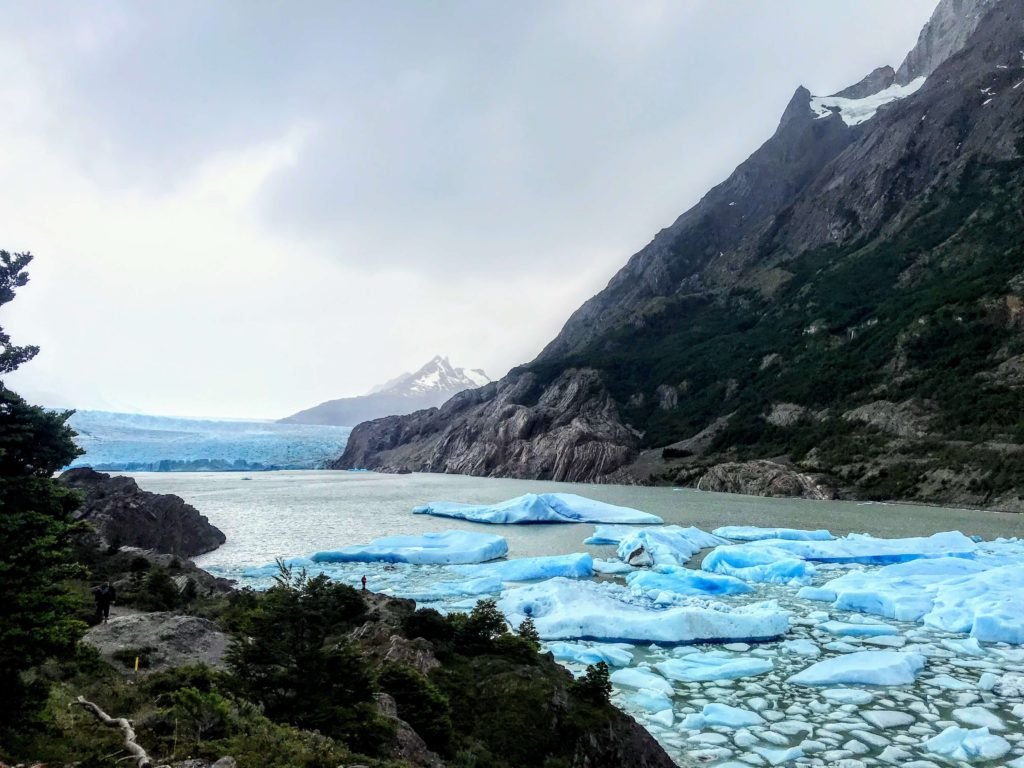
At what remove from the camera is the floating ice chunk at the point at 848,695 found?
12.4 m

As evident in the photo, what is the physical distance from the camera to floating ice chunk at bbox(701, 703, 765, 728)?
37.5 ft

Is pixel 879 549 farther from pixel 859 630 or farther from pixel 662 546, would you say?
pixel 859 630

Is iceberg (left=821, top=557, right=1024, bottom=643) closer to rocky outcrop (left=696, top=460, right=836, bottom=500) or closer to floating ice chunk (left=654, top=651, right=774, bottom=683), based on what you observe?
floating ice chunk (left=654, top=651, right=774, bottom=683)

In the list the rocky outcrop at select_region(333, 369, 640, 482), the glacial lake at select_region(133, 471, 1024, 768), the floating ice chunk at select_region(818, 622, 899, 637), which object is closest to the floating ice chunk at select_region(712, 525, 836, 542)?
the glacial lake at select_region(133, 471, 1024, 768)

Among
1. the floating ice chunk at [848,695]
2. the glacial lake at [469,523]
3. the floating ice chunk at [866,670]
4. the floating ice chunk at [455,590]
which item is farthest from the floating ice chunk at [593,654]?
the glacial lake at [469,523]

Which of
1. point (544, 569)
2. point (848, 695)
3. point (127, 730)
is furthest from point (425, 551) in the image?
point (127, 730)

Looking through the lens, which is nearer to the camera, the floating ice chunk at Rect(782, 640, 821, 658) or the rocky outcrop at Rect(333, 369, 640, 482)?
the floating ice chunk at Rect(782, 640, 821, 658)

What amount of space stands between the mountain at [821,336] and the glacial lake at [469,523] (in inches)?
400

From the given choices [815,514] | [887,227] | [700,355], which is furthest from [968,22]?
[815,514]

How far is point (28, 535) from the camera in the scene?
6.92 metres

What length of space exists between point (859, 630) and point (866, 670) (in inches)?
178

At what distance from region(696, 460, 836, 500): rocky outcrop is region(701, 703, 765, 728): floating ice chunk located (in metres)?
62.6

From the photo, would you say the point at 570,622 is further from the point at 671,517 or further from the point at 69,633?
the point at 671,517

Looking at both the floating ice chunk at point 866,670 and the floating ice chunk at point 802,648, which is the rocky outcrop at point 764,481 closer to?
the floating ice chunk at point 802,648
